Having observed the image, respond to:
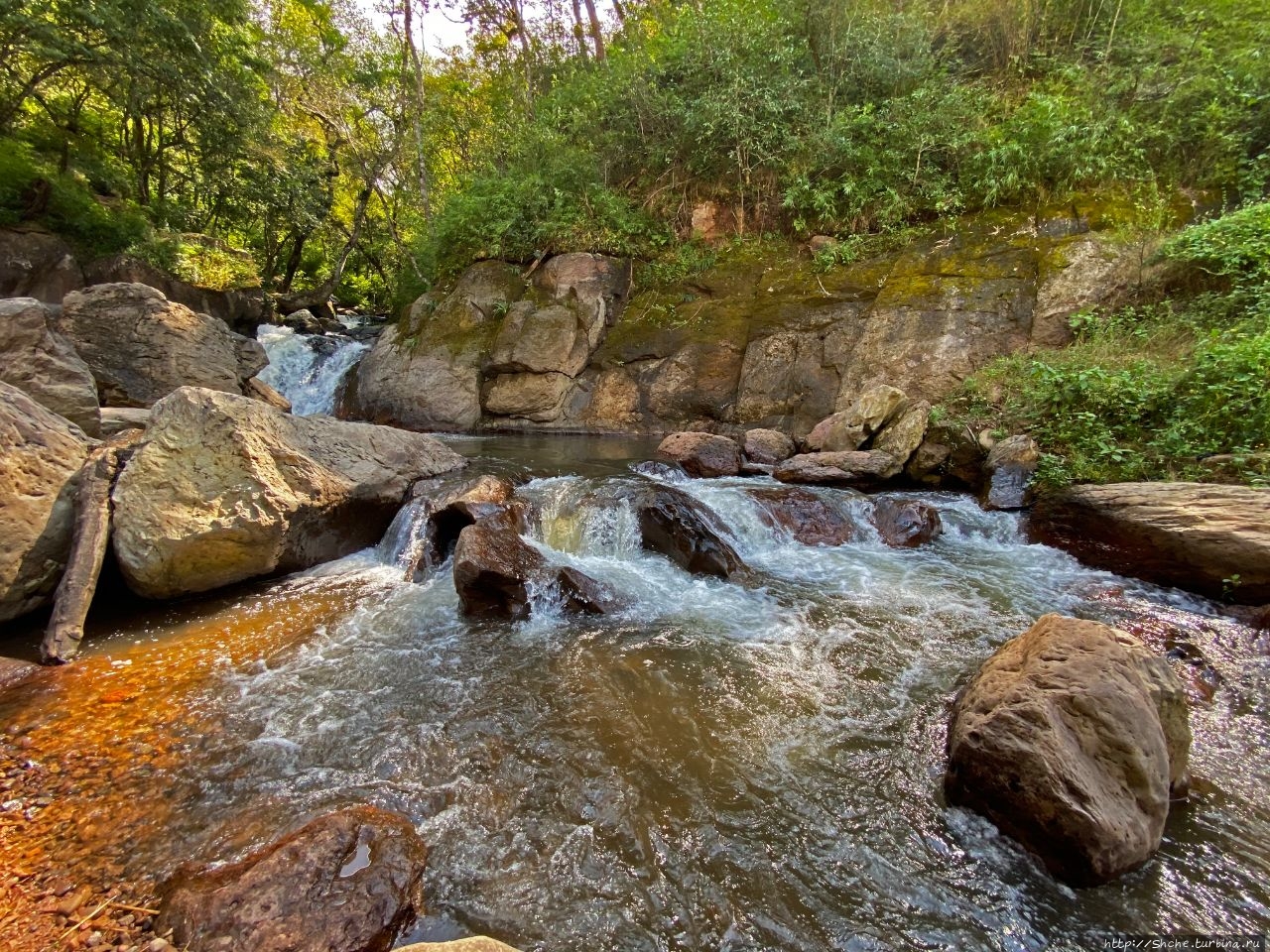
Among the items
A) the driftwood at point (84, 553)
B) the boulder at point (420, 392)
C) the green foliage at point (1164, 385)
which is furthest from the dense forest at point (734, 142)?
the driftwood at point (84, 553)

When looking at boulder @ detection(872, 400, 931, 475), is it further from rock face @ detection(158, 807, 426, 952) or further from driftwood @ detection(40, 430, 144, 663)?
driftwood @ detection(40, 430, 144, 663)

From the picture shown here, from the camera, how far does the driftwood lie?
13.8 ft

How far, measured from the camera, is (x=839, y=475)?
823 cm

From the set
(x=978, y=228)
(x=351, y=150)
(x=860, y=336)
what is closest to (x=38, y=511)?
(x=860, y=336)

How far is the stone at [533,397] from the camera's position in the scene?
43.0 ft

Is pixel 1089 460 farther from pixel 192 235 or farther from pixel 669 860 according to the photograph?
pixel 192 235

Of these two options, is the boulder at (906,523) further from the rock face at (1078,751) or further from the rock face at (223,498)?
the rock face at (223,498)

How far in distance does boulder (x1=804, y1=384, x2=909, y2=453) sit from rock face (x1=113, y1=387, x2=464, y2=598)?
7.29 metres

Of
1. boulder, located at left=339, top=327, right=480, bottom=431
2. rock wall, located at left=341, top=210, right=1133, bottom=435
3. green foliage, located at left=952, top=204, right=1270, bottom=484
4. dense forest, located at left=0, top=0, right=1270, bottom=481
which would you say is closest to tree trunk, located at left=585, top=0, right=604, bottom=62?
dense forest, located at left=0, top=0, right=1270, bottom=481

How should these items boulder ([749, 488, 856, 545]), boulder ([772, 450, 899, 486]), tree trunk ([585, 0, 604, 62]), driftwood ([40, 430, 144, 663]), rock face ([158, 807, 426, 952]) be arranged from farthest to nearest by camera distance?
tree trunk ([585, 0, 604, 62]) < boulder ([772, 450, 899, 486]) < boulder ([749, 488, 856, 545]) < driftwood ([40, 430, 144, 663]) < rock face ([158, 807, 426, 952])

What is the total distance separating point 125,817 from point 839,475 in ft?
26.4

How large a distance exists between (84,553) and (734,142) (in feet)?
45.0

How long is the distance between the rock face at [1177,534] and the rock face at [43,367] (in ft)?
36.5

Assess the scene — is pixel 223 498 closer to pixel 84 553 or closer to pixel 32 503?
pixel 84 553
